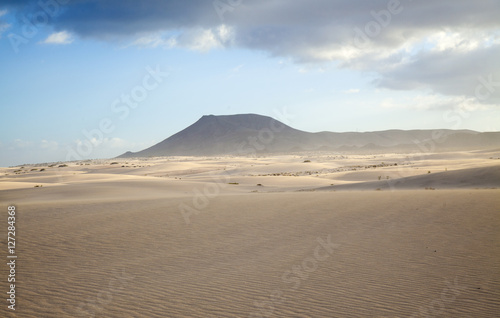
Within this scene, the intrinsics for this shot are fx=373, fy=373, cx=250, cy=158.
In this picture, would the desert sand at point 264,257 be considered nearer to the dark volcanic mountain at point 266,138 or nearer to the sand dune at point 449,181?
the sand dune at point 449,181

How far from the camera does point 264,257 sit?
7855 millimetres

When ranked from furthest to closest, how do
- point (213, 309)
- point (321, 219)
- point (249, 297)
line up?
point (321, 219) < point (249, 297) < point (213, 309)

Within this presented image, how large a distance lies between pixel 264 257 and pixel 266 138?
6046 inches

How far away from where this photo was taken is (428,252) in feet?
25.3

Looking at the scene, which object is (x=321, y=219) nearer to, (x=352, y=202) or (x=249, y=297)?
(x=352, y=202)

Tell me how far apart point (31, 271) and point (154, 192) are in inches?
532

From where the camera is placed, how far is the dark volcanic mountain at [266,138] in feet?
463

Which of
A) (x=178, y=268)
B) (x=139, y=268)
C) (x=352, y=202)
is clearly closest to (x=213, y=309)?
(x=178, y=268)

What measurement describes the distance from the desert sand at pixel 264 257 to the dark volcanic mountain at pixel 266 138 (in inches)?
4886

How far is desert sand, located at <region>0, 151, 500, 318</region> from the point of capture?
18.1 feet

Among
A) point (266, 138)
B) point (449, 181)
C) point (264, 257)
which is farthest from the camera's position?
point (266, 138)

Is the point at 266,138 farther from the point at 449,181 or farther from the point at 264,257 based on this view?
the point at 264,257

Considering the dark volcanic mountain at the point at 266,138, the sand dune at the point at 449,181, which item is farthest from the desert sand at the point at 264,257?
the dark volcanic mountain at the point at 266,138

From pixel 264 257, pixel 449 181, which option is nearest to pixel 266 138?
pixel 449 181
